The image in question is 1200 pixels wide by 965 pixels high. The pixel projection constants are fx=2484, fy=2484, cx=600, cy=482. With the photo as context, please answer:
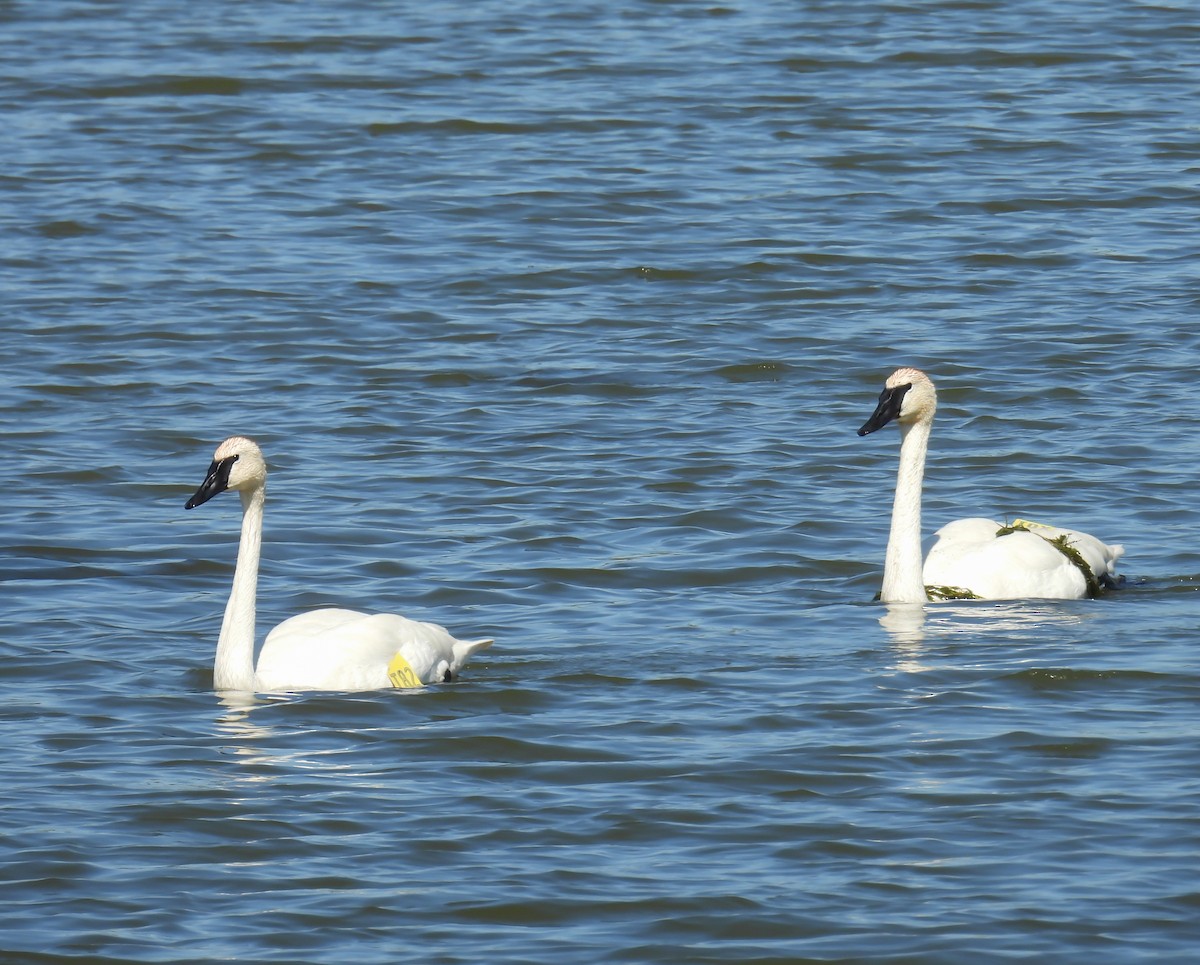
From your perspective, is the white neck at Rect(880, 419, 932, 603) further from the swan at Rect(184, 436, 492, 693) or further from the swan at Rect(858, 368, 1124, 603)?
the swan at Rect(184, 436, 492, 693)

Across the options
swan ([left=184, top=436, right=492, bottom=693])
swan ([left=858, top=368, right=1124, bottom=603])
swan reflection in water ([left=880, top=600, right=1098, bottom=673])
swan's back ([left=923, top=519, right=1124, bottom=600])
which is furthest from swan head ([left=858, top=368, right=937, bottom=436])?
swan ([left=184, top=436, right=492, bottom=693])

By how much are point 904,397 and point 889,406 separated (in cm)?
10

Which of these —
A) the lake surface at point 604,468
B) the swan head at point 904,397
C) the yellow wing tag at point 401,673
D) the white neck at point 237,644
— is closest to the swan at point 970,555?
the swan head at point 904,397

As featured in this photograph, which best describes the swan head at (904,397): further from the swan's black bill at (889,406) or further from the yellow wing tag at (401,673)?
the yellow wing tag at (401,673)

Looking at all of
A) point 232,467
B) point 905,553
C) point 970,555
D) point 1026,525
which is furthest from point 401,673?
point 1026,525

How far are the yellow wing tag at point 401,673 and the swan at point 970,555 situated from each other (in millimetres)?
2448

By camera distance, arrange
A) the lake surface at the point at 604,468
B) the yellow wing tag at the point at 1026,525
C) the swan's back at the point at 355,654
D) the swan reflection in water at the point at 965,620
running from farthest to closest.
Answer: the yellow wing tag at the point at 1026,525, the swan reflection in water at the point at 965,620, the swan's back at the point at 355,654, the lake surface at the point at 604,468

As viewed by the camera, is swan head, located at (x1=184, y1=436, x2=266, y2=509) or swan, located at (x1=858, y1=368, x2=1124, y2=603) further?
swan, located at (x1=858, y1=368, x2=1124, y2=603)

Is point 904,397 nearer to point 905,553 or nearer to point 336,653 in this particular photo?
point 905,553

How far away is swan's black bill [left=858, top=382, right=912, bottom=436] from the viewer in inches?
444

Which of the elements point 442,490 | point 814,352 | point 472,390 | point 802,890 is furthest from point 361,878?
point 814,352

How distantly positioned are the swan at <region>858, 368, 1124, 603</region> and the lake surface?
15 cm

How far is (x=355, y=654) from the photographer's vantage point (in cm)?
950

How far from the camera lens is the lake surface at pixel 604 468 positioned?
766cm
